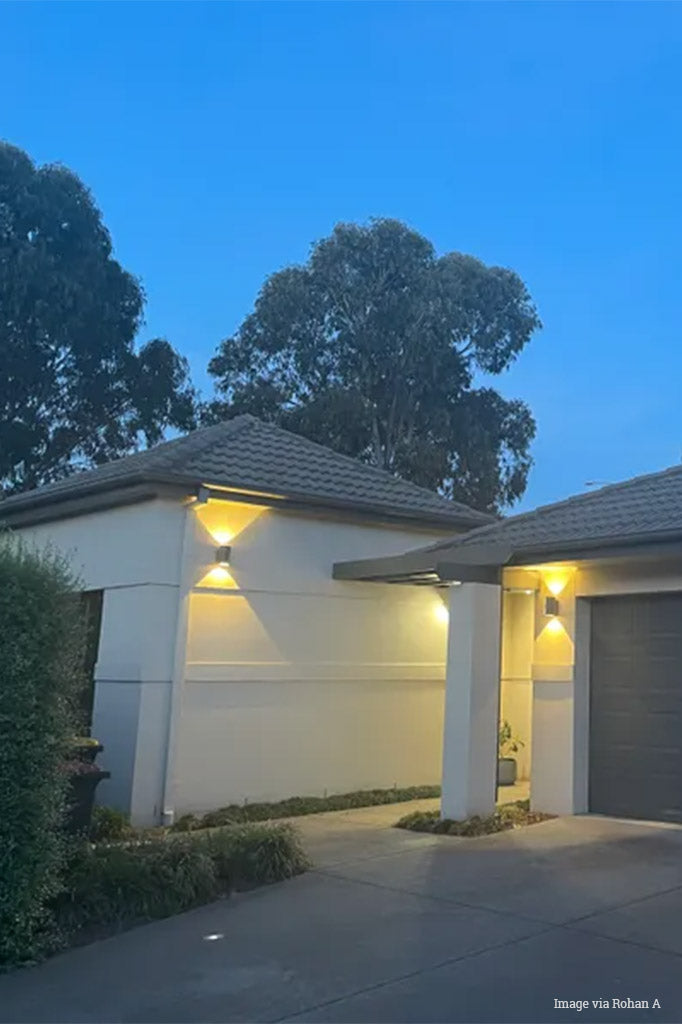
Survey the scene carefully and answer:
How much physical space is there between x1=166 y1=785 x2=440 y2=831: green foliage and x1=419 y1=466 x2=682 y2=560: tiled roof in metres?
3.11

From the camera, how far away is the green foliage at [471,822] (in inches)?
359

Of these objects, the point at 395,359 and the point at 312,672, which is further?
the point at 395,359

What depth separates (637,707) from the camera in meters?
9.84

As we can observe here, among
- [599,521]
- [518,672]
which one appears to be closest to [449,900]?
[599,521]

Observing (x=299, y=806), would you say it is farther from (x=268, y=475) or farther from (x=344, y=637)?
(x=268, y=475)

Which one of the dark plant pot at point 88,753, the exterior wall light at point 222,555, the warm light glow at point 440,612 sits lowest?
the dark plant pot at point 88,753

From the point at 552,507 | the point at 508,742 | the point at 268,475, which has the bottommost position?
the point at 508,742

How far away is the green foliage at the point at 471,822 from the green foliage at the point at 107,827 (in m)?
2.71

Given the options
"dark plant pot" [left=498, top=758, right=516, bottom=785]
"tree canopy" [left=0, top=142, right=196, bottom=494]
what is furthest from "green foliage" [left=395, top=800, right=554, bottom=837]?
"tree canopy" [left=0, top=142, right=196, bottom=494]

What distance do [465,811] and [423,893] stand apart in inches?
106

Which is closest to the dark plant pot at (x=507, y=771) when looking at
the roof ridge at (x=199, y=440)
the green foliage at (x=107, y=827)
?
the green foliage at (x=107, y=827)

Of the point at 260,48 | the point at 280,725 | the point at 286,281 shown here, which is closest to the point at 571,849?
the point at 280,725

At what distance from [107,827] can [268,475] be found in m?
4.41

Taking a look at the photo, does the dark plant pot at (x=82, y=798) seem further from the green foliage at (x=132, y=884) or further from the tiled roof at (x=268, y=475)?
the tiled roof at (x=268, y=475)
